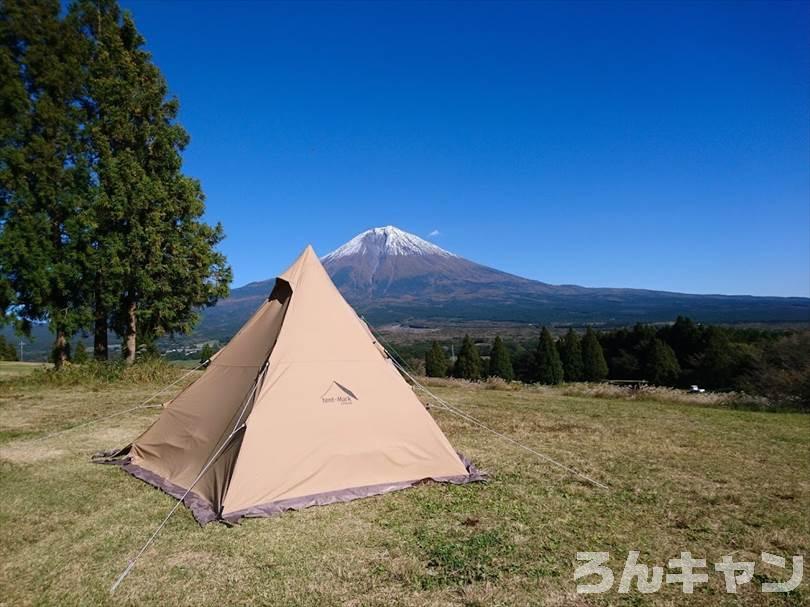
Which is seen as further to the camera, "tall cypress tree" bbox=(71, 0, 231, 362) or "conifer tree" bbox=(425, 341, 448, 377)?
"conifer tree" bbox=(425, 341, 448, 377)

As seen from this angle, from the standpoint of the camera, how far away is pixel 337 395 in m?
6.52

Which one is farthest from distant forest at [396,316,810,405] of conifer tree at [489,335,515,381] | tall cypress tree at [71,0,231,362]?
tall cypress tree at [71,0,231,362]

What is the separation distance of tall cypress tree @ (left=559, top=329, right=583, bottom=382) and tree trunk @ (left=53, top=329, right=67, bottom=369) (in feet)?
145

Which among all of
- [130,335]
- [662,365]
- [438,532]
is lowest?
[662,365]

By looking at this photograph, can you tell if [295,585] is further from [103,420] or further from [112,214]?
[112,214]

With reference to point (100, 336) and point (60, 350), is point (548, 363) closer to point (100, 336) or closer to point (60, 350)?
point (100, 336)

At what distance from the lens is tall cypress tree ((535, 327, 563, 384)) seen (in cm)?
5008

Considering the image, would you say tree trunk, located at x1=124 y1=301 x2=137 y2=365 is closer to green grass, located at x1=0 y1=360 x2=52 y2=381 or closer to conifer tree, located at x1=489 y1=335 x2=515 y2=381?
green grass, located at x1=0 y1=360 x2=52 y2=381

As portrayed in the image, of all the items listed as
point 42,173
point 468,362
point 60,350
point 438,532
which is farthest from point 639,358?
point 438,532

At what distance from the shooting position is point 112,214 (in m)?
16.1

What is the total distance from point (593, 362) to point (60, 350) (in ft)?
149

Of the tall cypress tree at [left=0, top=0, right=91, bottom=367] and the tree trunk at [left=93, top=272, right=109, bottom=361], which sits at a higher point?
the tall cypress tree at [left=0, top=0, right=91, bottom=367]

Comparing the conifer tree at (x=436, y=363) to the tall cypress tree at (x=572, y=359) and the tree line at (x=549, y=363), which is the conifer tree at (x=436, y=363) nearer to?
the tree line at (x=549, y=363)

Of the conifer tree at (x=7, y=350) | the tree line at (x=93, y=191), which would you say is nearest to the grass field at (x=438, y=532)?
the tree line at (x=93, y=191)
